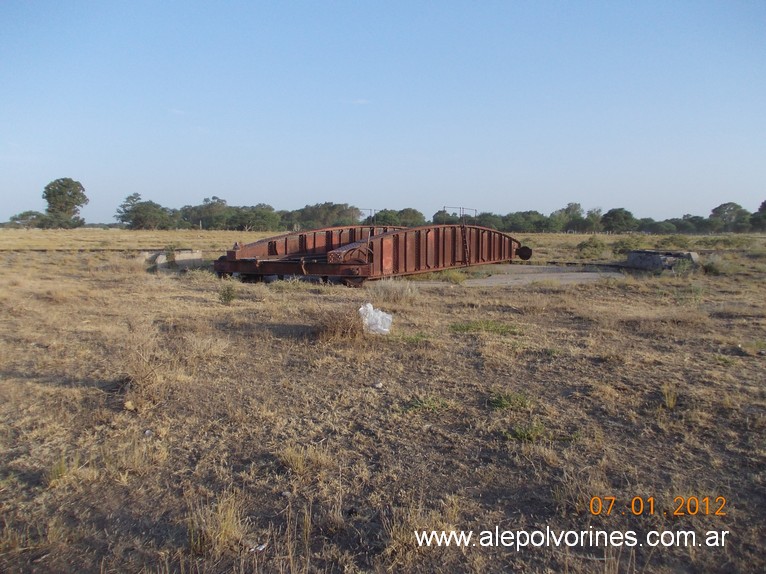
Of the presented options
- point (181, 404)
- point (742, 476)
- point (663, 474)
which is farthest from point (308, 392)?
point (742, 476)

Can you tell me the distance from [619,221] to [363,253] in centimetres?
7388

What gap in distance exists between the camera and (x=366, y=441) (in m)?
4.55

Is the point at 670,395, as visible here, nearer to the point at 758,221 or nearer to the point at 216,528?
the point at 216,528

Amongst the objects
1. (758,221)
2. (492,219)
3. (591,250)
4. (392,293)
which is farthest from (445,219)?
(758,221)

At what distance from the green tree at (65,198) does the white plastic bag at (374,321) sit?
3653 inches

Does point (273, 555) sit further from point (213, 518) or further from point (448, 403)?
point (448, 403)

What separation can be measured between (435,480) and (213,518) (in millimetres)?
1467

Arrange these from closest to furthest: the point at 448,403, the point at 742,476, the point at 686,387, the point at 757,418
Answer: the point at 742,476
the point at 757,418
the point at 448,403
the point at 686,387

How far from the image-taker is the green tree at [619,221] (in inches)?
3191

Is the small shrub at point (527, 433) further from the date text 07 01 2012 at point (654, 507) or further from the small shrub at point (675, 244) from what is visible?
the small shrub at point (675, 244)

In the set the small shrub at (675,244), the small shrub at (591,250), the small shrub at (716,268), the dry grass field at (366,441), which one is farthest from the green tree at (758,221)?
the dry grass field at (366,441)

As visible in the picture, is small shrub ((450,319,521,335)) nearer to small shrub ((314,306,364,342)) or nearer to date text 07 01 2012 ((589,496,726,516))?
small shrub ((314,306,364,342))

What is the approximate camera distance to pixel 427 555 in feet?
10.1

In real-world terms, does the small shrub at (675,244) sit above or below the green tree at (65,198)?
below
